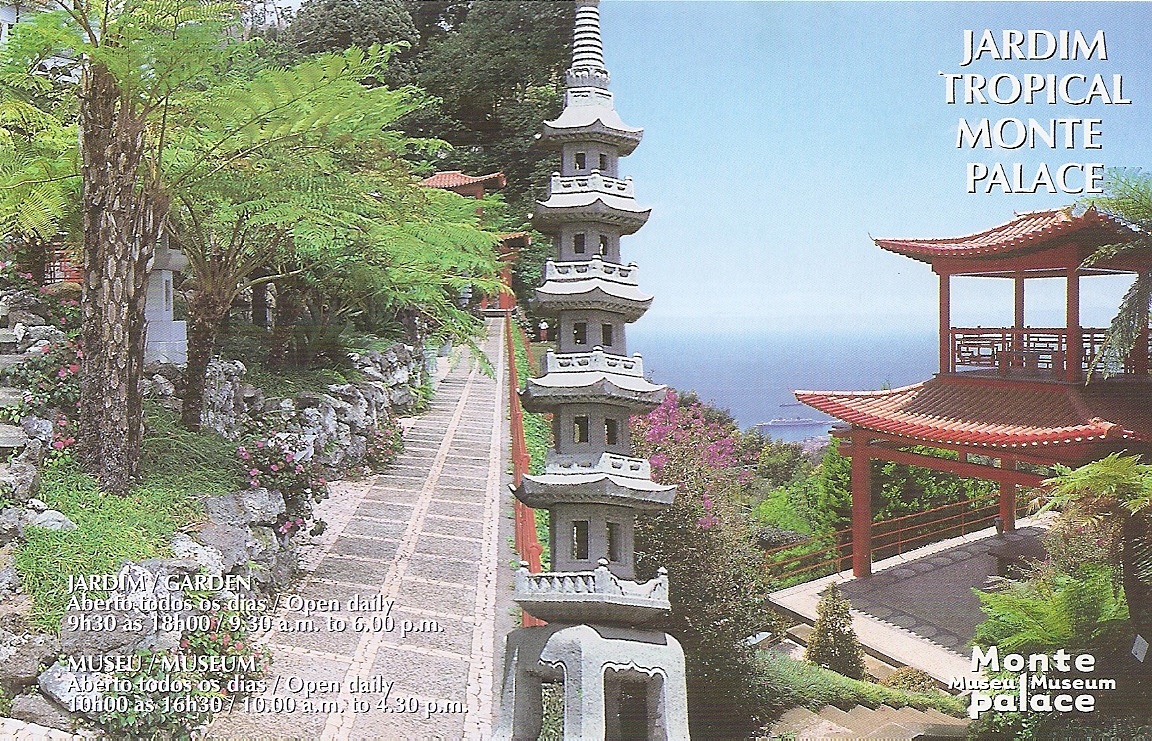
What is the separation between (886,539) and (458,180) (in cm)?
453

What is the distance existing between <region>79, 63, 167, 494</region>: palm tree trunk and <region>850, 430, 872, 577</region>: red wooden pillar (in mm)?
4700

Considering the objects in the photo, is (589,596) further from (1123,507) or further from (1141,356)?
(1141,356)

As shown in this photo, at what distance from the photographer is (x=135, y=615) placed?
166 inches

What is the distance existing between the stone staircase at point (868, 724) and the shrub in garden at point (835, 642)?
0.93ft

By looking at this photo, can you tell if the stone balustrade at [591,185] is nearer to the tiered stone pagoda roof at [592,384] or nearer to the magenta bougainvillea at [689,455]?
the tiered stone pagoda roof at [592,384]

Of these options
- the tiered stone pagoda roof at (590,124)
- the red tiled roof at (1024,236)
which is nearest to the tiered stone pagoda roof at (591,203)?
the tiered stone pagoda roof at (590,124)

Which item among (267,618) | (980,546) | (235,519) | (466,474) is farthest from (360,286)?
(980,546)

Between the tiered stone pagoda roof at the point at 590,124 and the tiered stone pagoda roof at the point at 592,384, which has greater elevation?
the tiered stone pagoda roof at the point at 590,124

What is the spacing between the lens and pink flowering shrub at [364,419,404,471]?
7234mm

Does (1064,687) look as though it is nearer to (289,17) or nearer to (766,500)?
(766,500)

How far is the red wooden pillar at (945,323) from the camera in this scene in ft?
19.9

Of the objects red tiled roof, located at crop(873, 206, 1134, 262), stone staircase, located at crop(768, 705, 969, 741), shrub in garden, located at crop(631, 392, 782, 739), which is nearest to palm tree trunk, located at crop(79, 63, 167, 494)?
shrub in garden, located at crop(631, 392, 782, 739)

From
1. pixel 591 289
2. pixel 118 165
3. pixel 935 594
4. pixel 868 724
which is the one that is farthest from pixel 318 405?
pixel 935 594

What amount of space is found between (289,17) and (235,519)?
5.06 meters
